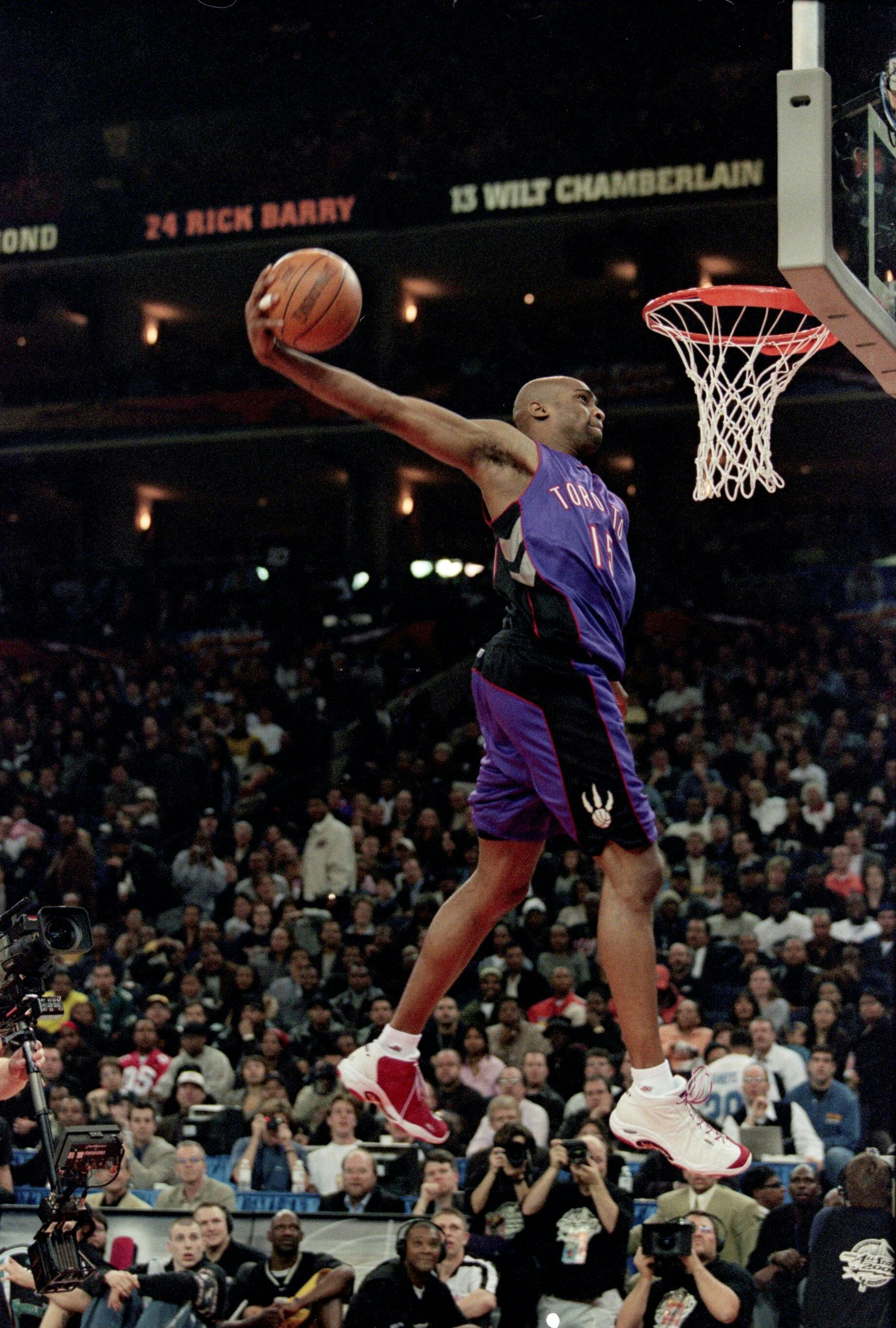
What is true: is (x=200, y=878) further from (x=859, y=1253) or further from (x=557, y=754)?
(x=557, y=754)

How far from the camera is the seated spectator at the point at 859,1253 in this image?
23.1 ft

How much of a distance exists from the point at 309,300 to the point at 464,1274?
4779mm

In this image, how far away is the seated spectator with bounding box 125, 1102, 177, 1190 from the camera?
30.0 ft

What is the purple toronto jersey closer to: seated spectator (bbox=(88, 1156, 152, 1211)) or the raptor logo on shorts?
the raptor logo on shorts

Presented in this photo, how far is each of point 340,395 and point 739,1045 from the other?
556 cm

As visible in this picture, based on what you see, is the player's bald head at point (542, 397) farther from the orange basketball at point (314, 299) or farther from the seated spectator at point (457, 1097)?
the seated spectator at point (457, 1097)

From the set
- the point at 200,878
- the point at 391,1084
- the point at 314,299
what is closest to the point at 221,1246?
Answer: the point at 391,1084

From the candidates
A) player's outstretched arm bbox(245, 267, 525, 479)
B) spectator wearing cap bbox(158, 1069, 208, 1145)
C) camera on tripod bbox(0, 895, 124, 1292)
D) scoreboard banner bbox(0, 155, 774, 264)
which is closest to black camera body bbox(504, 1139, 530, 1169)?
camera on tripod bbox(0, 895, 124, 1292)

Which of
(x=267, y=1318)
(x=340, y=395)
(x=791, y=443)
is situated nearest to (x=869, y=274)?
(x=340, y=395)

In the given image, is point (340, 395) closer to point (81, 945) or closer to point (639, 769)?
point (81, 945)

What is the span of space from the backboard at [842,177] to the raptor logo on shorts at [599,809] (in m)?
1.46

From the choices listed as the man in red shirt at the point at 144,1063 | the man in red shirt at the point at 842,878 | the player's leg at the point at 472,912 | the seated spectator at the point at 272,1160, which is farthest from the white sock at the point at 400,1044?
the man in red shirt at the point at 842,878

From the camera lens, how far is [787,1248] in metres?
7.66

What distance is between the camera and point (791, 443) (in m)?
19.3
